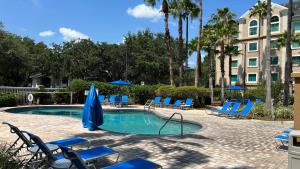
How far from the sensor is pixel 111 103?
25547mm

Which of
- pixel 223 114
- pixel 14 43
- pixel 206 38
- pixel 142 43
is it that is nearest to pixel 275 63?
pixel 206 38

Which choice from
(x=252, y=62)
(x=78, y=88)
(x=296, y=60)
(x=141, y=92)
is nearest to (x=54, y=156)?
(x=78, y=88)

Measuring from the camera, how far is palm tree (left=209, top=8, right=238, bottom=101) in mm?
30172

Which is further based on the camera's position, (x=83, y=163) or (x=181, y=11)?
(x=181, y=11)

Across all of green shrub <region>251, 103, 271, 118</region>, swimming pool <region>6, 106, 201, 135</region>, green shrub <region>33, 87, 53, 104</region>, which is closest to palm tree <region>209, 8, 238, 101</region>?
green shrub <region>251, 103, 271, 118</region>

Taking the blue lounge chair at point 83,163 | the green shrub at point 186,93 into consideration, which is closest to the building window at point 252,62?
the green shrub at point 186,93

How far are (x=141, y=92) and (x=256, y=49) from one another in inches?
999

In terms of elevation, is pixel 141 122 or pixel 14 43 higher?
pixel 14 43

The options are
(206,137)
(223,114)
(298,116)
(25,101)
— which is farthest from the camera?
(25,101)

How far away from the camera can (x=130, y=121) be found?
17.7m

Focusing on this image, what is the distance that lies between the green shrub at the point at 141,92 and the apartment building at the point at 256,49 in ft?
59.6

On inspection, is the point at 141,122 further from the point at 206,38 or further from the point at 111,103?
the point at 206,38

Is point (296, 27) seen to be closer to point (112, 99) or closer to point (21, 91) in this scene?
point (112, 99)

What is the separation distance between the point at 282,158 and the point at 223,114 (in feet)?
39.4
